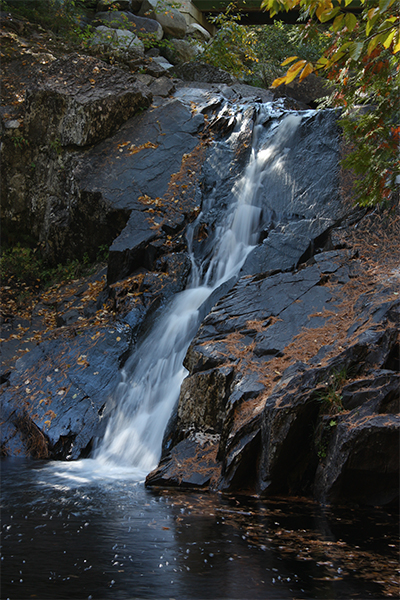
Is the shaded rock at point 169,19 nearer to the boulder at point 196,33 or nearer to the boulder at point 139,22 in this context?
the boulder at point 139,22

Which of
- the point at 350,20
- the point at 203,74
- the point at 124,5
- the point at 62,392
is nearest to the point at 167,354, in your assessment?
the point at 62,392

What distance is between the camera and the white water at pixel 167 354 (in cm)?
670

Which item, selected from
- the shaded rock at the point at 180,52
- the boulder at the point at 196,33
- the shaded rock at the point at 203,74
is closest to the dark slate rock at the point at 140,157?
the shaded rock at the point at 203,74

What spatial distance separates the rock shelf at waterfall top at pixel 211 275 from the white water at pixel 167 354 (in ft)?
0.53

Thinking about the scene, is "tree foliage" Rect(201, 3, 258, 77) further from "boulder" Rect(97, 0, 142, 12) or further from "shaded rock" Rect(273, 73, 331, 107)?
"boulder" Rect(97, 0, 142, 12)

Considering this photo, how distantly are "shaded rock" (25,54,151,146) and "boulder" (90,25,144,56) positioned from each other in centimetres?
199

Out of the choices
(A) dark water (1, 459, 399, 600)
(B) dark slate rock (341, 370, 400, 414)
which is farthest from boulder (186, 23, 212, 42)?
(A) dark water (1, 459, 399, 600)

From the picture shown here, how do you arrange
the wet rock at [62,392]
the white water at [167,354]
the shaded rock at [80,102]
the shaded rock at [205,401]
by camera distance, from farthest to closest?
the shaded rock at [80,102] → the wet rock at [62,392] → the white water at [167,354] → the shaded rock at [205,401]

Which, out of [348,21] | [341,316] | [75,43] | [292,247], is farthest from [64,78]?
[348,21]

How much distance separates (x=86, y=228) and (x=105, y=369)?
4.80 meters

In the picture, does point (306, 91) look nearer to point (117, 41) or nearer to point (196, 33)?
point (117, 41)

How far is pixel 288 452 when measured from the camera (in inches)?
196

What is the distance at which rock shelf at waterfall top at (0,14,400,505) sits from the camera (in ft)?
16.5

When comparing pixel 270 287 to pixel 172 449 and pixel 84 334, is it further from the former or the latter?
pixel 84 334
